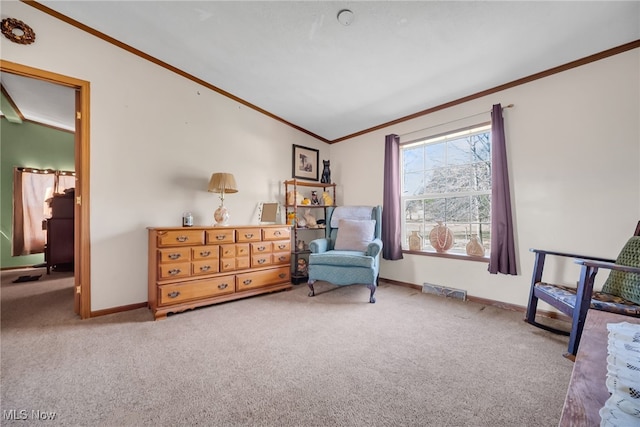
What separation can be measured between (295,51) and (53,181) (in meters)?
5.30

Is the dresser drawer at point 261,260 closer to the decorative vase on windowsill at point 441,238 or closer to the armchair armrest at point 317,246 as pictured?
the armchair armrest at point 317,246

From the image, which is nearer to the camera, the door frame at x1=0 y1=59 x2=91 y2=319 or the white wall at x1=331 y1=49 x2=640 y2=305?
the white wall at x1=331 y1=49 x2=640 y2=305

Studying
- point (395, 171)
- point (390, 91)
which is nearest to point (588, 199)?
point (395, 171)

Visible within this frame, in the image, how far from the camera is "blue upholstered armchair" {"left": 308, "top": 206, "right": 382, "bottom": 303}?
109 inches

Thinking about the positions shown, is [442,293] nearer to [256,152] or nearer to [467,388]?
[467,388]

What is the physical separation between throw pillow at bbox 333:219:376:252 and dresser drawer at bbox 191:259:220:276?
4.78ft

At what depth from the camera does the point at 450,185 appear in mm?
3111

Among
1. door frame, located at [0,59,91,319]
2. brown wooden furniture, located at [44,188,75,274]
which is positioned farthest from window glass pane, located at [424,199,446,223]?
brown wooden furniture, located at [44,188,75,274]

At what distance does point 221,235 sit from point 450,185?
2.74m

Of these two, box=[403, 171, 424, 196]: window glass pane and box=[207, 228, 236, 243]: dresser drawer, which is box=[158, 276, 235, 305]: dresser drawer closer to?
box=[207, 228, 236, 243]: dresser drawer

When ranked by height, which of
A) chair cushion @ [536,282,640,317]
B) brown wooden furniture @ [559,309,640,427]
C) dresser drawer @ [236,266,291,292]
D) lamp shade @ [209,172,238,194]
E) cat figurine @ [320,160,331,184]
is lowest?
dresser drawer @ [236,266,291,292]

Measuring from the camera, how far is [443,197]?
3.15 metres

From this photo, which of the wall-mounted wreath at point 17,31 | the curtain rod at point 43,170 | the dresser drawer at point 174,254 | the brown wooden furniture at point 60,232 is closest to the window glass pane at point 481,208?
the dresser drawer at point 174,254

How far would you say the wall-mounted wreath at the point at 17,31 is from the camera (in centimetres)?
203
